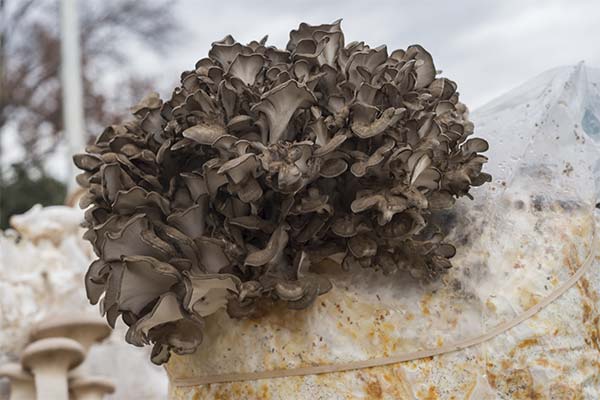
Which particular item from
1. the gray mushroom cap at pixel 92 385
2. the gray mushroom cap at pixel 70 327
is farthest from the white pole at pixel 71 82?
the gray mushroom cap at pixel 92 385

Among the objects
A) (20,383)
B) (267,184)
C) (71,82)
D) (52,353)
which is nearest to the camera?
(267,184)

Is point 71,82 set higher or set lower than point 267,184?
higher

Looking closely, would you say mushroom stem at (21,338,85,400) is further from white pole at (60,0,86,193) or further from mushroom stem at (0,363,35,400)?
white pole at (60,0,86,193)

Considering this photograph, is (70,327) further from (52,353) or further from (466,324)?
(466,324)

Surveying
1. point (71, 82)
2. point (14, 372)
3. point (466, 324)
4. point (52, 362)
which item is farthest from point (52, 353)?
Answer: point (71, 82)

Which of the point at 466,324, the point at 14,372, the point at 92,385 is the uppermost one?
the point at 466,324

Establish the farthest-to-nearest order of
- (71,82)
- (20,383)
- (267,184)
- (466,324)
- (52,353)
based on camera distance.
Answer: (71,82)
(20,383)
(52,353)
(466,324)
(267,184)

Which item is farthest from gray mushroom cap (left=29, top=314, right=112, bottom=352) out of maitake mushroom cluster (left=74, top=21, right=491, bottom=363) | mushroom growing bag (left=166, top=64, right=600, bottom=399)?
maitake mushroom cluster (left=74, top=21, right=491, bottom=363)
